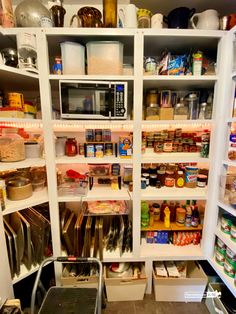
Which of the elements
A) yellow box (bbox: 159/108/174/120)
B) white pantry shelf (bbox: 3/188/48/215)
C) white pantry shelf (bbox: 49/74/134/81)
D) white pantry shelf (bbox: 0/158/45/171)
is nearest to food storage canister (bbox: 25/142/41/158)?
white pantry shelf (bbox: 0/158/45/171)

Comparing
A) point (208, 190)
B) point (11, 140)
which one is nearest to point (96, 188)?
point (11, 140)

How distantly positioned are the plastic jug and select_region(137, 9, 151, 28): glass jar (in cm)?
43

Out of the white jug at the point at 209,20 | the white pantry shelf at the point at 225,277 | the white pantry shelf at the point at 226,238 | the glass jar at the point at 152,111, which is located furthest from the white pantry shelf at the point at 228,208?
the white jug at the point at 209,20

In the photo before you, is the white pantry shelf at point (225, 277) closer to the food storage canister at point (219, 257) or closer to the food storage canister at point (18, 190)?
the food storage canister at point (219, 257)

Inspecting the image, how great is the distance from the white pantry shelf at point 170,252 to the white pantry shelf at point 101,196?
53cm

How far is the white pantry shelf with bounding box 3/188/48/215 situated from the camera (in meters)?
1.12

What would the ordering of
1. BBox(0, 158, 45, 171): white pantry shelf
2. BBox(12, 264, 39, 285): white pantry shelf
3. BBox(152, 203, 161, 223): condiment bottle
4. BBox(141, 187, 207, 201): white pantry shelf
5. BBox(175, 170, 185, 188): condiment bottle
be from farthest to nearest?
BBox(152, 203, 161, 223): condiment bottle → BBox(175, 170, 185, 188): condiment bottle → BBox(141, 187, 207, 201): white pantry shelf → BBox(12, 264, 39, 285): white pantry shelf → BBox(0, 158, 45, 171): white pantry shelf

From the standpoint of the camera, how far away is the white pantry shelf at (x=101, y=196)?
1.26 m

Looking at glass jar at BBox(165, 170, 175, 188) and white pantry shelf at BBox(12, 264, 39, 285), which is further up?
glass jar at BBox(165, 170, 175, 188)

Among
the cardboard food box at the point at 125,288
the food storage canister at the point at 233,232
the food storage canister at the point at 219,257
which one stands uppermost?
the food storage canister at the point at 233,232

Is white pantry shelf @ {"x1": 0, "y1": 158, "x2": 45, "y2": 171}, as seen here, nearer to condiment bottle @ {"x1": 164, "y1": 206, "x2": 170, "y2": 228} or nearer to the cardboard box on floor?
condiment bottle @ {"x1": 164, "y1": 206, "x2": 170, "y2": 228}

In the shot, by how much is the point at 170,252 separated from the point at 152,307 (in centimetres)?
48

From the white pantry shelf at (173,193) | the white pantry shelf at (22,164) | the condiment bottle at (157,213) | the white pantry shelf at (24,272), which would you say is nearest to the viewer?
the white pantry shelf at (22,164)

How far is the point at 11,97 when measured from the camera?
3.50 ft
